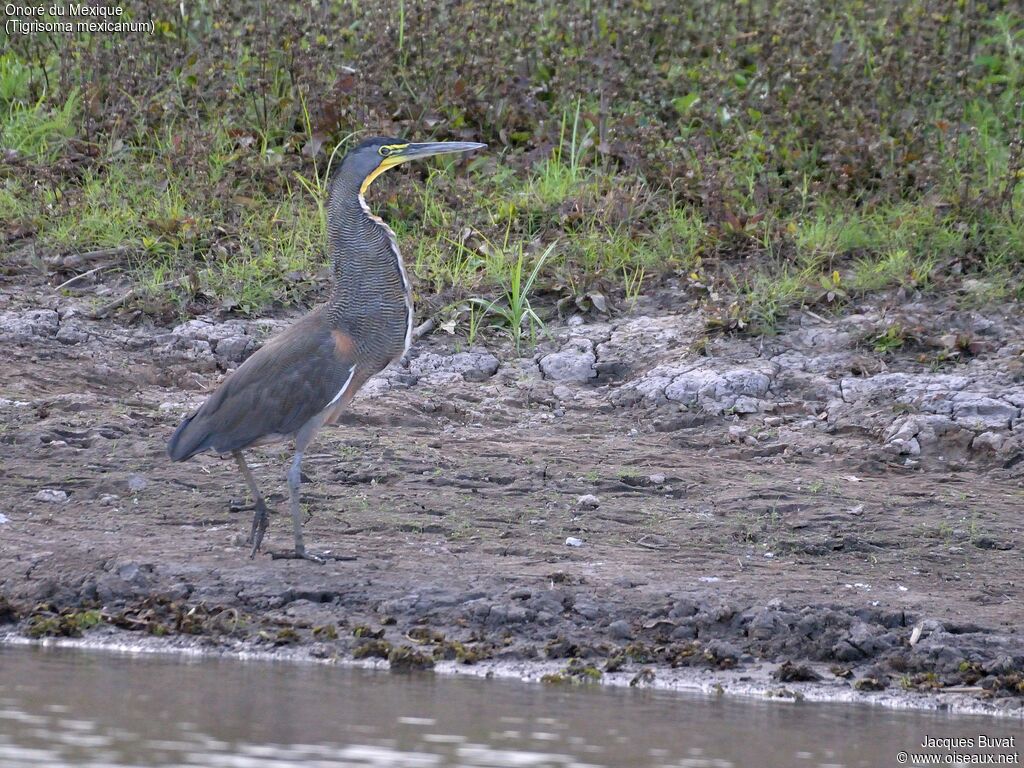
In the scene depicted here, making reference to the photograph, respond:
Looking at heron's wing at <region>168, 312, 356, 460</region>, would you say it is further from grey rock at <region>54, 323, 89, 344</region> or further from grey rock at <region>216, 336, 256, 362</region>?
grey rock at <region>54, 323, 89, 344</region>

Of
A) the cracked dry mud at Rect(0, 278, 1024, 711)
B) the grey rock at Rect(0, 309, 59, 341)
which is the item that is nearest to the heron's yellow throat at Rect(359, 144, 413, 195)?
the cracked dry mud at Rect(0, 278, 1024, 711)

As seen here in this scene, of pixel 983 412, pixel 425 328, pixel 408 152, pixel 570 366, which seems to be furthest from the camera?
pixel 425 328

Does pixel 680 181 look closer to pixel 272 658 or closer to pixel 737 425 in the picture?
pixel 737 425

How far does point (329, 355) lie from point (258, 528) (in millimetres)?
789

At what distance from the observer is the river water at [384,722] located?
15.1ft

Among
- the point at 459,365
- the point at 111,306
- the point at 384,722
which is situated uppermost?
the point at 111,306

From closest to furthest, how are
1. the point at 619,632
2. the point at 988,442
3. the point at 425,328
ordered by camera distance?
the point at 619,632
the point at 988,442
the point at 425,328

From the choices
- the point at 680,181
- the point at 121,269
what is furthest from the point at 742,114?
the point at 121,269

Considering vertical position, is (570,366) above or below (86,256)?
below

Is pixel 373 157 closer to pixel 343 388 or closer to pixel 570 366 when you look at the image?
pixel 343 388

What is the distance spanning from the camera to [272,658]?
577 centimetres

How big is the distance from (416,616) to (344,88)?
5337 millimetres

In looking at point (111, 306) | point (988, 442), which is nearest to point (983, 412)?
point (988, 442)

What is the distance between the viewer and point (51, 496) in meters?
7.07
